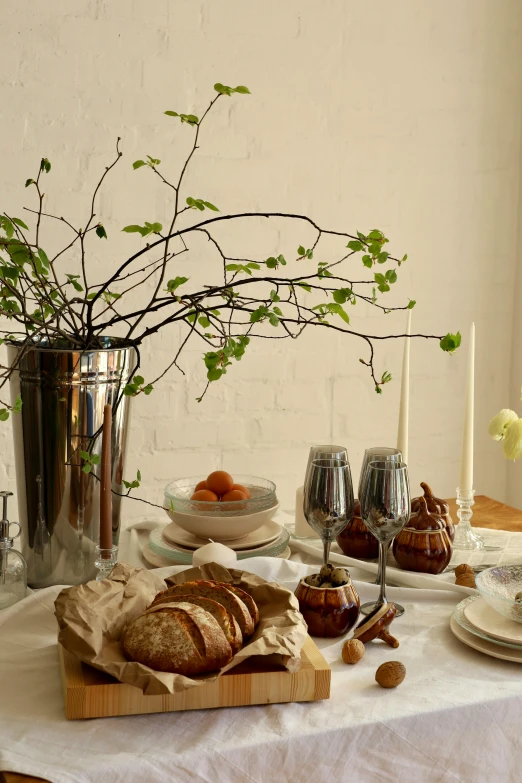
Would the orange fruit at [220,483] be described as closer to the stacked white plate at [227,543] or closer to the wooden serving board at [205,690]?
the stacked white plate at [227,543]

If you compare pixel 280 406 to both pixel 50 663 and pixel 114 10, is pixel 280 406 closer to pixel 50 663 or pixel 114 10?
pixel 114 10

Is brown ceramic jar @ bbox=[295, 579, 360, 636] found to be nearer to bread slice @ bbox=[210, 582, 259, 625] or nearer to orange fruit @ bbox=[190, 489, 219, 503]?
bread slice @ bbox=[210, 582, 259, 625]

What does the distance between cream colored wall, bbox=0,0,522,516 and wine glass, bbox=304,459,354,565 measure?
112cm

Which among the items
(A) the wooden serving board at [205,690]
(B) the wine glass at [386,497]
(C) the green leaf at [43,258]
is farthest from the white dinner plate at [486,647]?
(C) the green leaf at [43,258]

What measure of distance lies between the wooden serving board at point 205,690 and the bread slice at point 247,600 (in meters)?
0.07

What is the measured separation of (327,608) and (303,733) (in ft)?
0.64

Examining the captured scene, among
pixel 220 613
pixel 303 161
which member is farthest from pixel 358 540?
pixel 303 161

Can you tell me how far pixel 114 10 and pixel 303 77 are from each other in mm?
496

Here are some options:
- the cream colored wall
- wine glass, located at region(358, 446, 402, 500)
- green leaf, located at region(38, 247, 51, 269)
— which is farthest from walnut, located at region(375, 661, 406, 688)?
the cream colored wall

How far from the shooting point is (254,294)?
215 centimetres

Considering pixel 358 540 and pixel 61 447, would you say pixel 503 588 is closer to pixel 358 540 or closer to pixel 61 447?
pixel 358 540

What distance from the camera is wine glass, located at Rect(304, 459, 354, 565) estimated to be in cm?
102

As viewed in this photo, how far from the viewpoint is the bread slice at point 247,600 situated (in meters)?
0.87

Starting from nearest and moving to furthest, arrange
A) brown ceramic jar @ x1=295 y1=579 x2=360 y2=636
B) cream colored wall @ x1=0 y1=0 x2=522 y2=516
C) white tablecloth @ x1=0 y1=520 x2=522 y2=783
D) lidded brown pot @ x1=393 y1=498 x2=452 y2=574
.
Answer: white tablecloth @ x1=0 y1=520 x2=522 y2=783
brown ceramic jar @ x1=295 y1=579 x2=360 y2=636
lidded brown pot @ x1=393 y1=498 x2=452 y2=574
cream colored wall @ x1=0 y1=0 x2=522 y2=516
